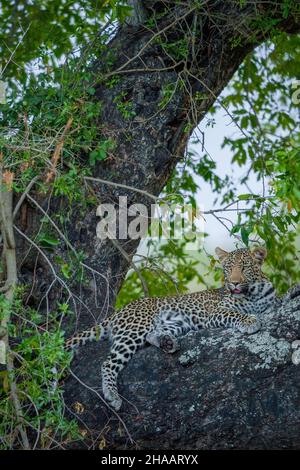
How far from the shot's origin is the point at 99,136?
29.5 feet

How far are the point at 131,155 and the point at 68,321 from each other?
5.07 ft

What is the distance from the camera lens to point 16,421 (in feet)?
23.4

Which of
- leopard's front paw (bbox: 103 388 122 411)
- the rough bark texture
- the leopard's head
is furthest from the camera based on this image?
the leopard's head

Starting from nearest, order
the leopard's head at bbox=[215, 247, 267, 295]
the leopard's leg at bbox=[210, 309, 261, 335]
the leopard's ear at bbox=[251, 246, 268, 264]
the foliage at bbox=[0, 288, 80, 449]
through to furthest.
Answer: the foliage at bbox=[0, 288, 80, 449], the leopard's leg at bbox=[210, 309, 261, 335], the leopard's head at bbox=[215, 247, 267, 295], the leopard's ear at bbox=[251, 246, 268, 264]

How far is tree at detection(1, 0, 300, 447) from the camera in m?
7.82

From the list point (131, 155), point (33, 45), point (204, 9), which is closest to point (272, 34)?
point (204, 9)

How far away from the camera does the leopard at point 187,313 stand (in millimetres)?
8195

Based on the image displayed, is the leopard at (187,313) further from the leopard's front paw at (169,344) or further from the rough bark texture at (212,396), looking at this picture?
the rough bark texture at (212,396)

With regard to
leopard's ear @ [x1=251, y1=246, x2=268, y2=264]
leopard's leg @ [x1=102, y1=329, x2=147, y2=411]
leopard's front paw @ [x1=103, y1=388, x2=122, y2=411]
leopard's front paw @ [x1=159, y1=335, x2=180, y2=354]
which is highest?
leopard's ear @ [x1=251, y1=246, x2=268, y2=264]

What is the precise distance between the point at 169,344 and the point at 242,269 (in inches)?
94.1

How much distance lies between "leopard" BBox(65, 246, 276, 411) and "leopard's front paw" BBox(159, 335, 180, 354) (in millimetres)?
16

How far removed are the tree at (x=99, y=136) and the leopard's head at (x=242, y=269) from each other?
37.2 inches

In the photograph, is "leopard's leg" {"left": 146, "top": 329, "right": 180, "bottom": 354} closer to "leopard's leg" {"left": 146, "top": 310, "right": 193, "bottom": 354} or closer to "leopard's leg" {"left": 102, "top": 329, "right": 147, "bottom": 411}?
"leopard's leg" {"left": 146, "top": 310, "right": 193, "bottom": 354}

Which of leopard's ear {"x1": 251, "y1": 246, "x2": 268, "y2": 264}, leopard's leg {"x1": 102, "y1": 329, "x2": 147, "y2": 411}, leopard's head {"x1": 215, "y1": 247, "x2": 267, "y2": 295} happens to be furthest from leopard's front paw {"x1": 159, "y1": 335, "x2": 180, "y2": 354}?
leopard's ear {"x1": 251, "y1": 246, "x2": 268, "y2": 264}
